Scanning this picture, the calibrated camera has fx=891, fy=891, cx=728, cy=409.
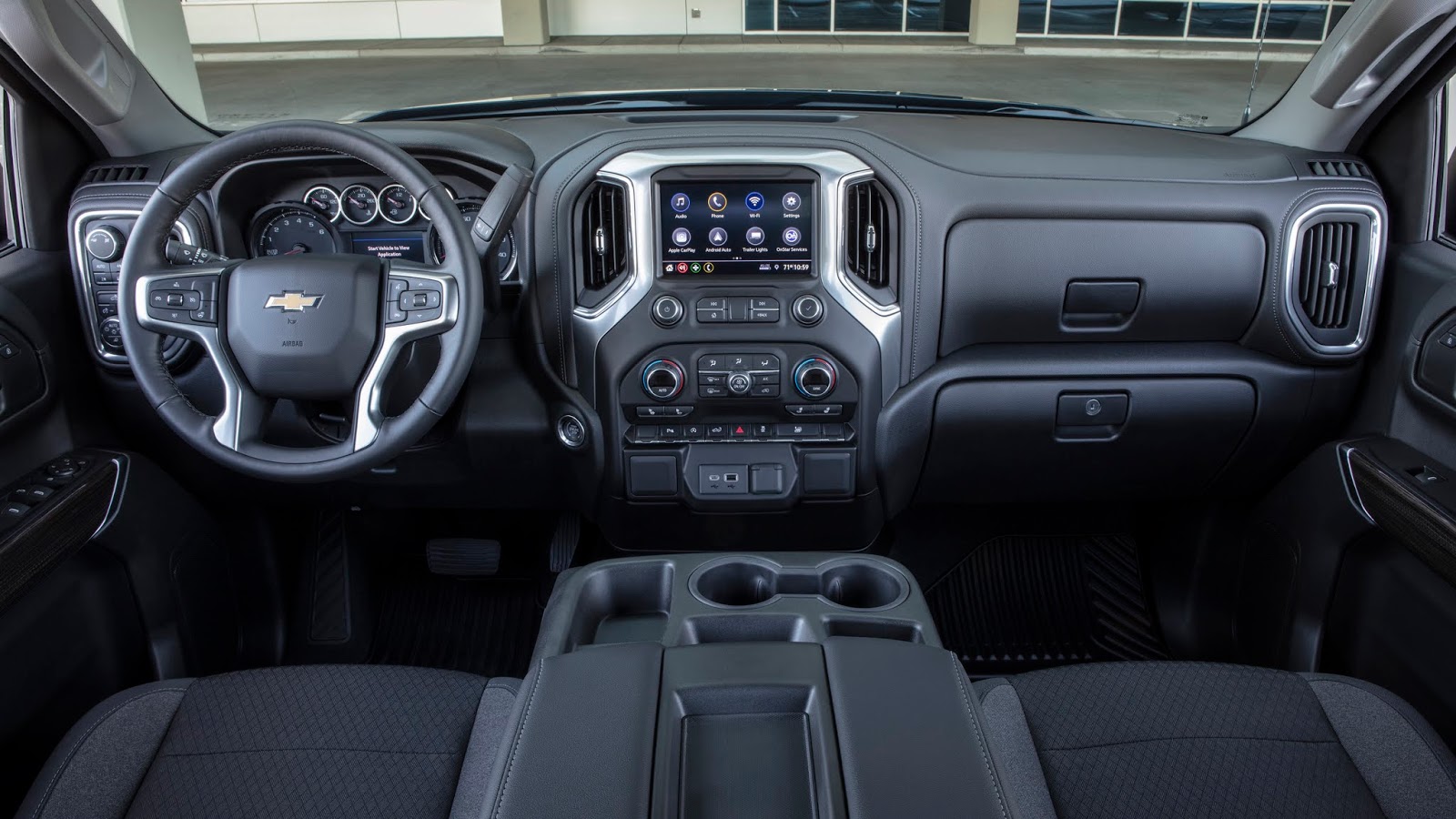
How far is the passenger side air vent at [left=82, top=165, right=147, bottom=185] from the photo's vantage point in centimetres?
189

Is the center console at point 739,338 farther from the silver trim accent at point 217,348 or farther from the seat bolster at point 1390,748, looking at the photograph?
the seat bolster at point 1390,748

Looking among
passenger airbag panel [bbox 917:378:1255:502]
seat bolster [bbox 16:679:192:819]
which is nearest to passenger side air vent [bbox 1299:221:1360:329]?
passenger airbag panel [bbox 917:378:1255:502]

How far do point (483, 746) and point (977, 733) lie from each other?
0.67 metres

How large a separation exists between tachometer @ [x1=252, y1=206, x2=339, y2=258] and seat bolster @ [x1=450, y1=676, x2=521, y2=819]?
105 cm

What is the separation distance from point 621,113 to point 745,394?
730 mm

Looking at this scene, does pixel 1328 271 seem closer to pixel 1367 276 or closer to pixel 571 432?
pixel 1367 276

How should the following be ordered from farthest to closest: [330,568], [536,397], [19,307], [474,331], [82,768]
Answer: [330,568], [536,397], [19,307], [474,331], [82,768]

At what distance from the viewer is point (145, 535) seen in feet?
6.18

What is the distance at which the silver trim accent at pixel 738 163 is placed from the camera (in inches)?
71.1

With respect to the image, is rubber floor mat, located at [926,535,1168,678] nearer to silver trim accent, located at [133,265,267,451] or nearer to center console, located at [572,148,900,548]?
center console, located at [572,148,900,548]

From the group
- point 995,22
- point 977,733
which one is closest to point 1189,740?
point 977,733

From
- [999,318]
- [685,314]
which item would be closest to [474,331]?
[685,314]

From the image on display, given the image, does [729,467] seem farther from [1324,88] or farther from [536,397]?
[1324,88]

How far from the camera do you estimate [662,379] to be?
6.28 feet
